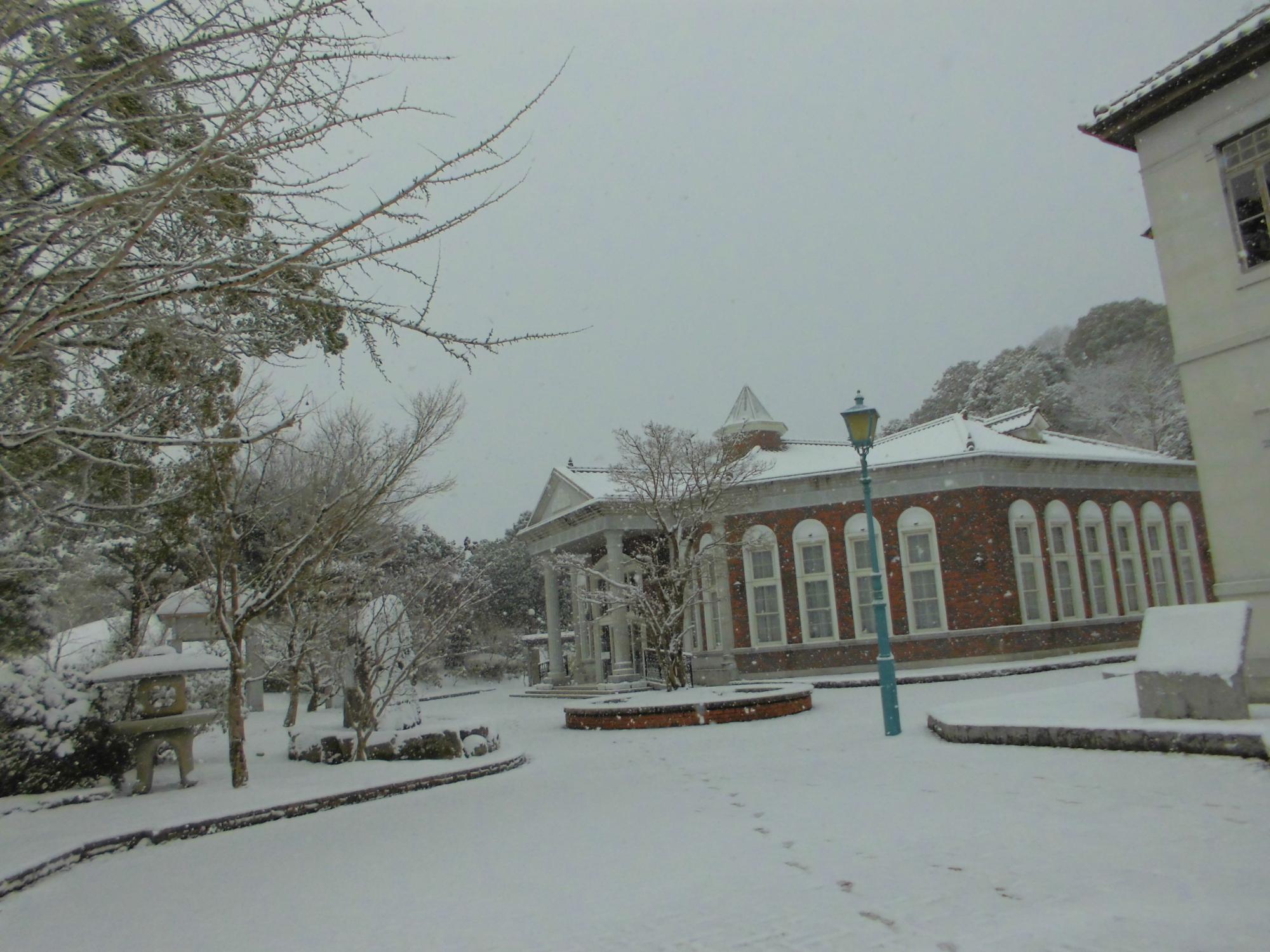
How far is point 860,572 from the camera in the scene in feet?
75.9

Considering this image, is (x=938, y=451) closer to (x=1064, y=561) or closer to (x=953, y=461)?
A: (x=953, y=461)

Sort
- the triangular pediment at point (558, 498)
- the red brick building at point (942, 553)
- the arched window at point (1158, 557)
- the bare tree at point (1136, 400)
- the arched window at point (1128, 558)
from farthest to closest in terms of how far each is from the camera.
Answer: the bare tree at point (1136, 400), the triangular pediment at point (558, 498), the arched window at point (1158, 557), the arched window at point (1128, 558), the red brick building at point (942, 553)

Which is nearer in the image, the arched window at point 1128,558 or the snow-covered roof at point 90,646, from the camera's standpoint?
the snow-covered roof at point 90,646

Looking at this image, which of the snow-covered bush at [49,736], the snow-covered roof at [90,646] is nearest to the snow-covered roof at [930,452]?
the snow-covered roof at [90,646]

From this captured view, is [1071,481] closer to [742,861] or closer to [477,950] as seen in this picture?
[742,861]

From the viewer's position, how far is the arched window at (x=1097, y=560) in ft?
78.6

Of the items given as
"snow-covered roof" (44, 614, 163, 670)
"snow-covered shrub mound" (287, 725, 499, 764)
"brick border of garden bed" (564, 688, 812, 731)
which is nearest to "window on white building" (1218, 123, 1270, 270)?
"brick border of garden bed" (564, 688, 812, 731)

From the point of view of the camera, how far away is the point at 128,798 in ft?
32.7

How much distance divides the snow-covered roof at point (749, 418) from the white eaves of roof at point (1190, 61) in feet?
51.3

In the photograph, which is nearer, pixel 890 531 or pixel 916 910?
pixel 916 910

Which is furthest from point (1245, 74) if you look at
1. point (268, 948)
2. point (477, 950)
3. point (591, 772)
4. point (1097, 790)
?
point (268, 948)

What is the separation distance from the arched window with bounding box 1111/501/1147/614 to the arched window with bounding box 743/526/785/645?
9.78 m

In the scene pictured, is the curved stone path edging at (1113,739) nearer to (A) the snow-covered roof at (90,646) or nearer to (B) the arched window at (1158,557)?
(A) the snow-covered roof at (90,646)

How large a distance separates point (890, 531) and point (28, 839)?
19.7 metres
